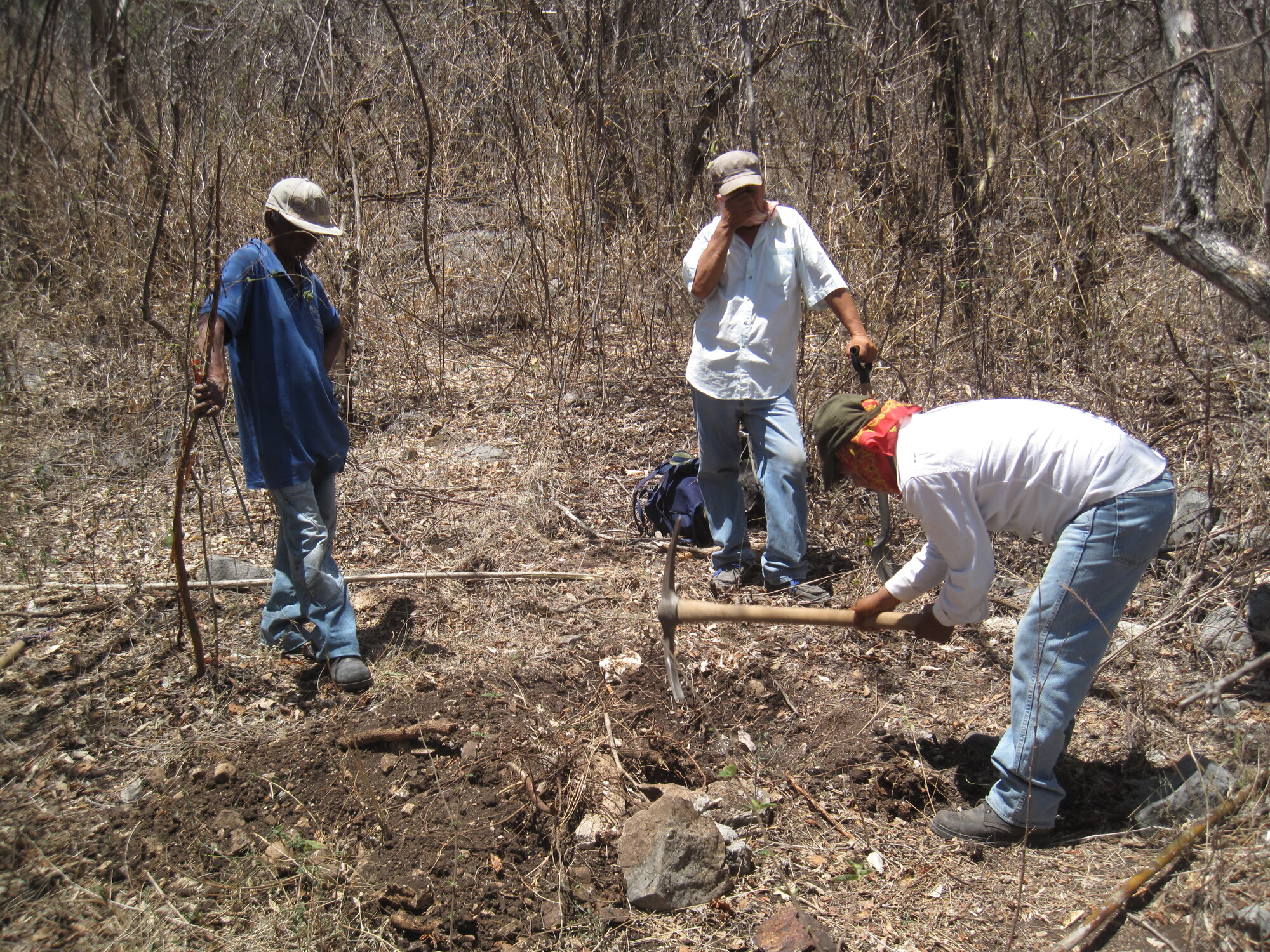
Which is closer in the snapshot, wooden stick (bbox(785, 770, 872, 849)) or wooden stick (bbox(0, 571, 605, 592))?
wooden stick (bbox(785, 770, 872, 849))

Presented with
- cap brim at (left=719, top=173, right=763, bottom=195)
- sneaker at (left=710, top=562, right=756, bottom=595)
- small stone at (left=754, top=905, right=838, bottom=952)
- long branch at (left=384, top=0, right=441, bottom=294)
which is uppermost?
long branch at (left=384, top=0, right=441, bottom=294)

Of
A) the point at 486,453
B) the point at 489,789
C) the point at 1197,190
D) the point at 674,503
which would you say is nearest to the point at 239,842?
the point at 489,789

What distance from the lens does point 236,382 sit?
3.33 m

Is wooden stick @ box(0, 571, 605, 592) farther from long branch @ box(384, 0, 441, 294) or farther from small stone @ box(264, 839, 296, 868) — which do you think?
long branch @ box(384, 0, 441, 294)

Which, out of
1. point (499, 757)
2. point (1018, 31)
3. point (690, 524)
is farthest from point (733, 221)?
point (1018, 31)

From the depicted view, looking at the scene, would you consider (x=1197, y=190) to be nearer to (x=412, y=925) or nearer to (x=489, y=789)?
(x=489, y=789)

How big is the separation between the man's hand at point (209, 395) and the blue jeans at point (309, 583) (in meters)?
0.43

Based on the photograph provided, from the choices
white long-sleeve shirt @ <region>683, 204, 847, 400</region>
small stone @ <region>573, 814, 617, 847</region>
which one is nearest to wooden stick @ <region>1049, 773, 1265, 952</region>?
small stone @ <region>573, 814, 617, 847</region>

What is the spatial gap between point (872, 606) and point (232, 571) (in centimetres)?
305

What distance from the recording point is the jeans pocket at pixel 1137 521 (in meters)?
2.54

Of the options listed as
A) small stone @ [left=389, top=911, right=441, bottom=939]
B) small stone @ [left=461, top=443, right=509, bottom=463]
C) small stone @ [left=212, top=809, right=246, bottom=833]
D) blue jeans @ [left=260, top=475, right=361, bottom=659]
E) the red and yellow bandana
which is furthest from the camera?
small stone @ [left=461, top=443, right=509, bottom=463]

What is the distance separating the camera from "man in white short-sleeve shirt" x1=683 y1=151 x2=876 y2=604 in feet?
13.2

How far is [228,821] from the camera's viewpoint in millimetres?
2779

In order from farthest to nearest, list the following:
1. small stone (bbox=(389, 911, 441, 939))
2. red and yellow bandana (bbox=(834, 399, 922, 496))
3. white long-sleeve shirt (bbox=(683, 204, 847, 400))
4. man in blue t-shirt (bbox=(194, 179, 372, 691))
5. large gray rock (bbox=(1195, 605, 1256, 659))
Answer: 1. white long-sleeve shirt (bbox=(683, 204, 847, 400))
2. large gray rock (bbox=(1195, 605, 1256, 659))
3. man in blue t-shirt (bbox=(194, 179, 372, 691))
4. red and yellow bandana (bbox=(834, 399, 922, 496))
5. small stone (bbox=(389, 911, 441, 939))
